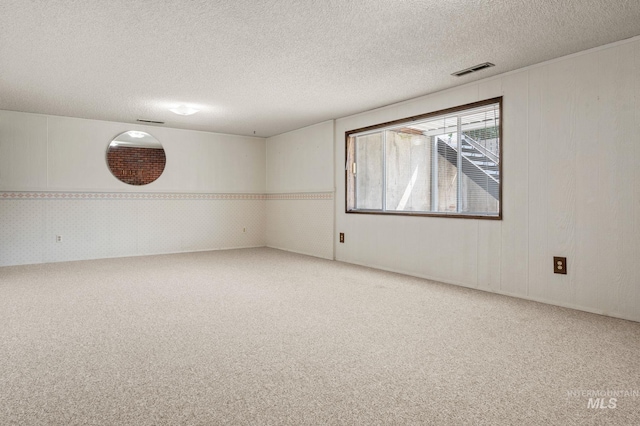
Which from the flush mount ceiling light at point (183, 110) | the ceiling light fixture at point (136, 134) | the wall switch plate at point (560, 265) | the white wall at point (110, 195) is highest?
the flush mount ceiling light at point (183, 110)

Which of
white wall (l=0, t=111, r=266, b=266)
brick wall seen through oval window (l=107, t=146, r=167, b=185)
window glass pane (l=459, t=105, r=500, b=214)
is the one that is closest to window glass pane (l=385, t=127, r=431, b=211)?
window glass pane (l=459, t=105, r=500, b=214)

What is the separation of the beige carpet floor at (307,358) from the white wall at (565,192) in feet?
0.91

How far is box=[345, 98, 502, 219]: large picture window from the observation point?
414 centimetres

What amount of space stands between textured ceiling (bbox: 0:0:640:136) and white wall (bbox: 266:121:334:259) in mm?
1703

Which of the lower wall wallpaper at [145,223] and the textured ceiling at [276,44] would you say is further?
the lower wall wallpaper at [145,223]

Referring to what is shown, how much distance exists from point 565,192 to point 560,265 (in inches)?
26.0

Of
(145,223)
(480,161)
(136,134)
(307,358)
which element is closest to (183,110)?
(136,134)

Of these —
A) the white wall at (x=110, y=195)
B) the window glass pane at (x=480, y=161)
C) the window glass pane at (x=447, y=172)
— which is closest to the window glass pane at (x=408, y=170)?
the window glass pane at (x=447, y=172)

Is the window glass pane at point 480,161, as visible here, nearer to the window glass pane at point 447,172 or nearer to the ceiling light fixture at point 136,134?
the window glass pane at point 447,172

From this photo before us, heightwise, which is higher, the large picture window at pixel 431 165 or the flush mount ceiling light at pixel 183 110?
the flush mount ceiling light at pixel 183 110

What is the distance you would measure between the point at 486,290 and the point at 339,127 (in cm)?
336

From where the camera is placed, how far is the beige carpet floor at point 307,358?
173 centimetres

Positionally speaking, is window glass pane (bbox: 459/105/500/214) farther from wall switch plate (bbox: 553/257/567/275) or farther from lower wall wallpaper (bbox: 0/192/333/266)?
lower wall wallpaper (bbox: 0/192/333/266)

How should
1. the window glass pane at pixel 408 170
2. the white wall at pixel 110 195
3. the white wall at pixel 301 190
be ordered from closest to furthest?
1. the window glass pane at pixel 408 170
2. the white wall at pixel 110 195
3. the white wall at pixel 301 190
